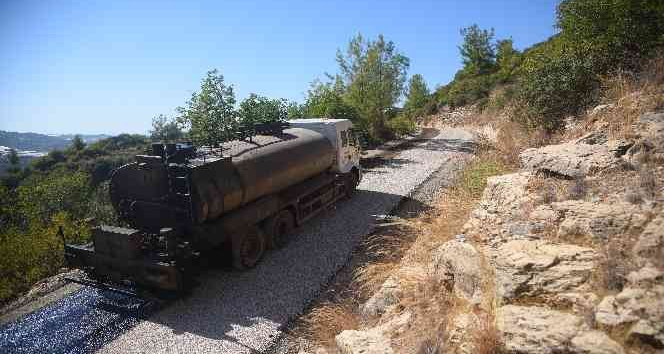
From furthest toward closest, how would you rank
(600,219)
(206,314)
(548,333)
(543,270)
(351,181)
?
(351,181), (206,314), (600,219), (543,270), (548,333)

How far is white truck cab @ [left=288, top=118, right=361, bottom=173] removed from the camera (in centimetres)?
1311

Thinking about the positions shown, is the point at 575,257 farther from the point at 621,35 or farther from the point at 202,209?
the point at 621,35

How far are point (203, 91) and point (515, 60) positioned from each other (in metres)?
38.6

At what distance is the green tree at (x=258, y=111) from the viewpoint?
22.7 meters

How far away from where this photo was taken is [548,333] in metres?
3.54

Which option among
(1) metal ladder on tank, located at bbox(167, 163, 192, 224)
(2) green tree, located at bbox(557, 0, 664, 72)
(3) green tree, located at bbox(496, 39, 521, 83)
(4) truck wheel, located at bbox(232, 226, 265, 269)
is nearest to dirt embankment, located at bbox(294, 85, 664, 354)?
(4) truck wheel, located at bbox(232, 226, 265, 269)

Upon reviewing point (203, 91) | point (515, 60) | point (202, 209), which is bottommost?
point (202, 209)

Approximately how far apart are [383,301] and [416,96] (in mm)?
54103

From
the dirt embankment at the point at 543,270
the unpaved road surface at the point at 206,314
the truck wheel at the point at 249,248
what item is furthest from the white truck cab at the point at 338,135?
the dirt embankment at the point at 543,270

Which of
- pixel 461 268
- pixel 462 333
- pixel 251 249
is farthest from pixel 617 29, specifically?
pixel 251 249

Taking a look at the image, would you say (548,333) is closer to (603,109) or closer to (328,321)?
(328,321)

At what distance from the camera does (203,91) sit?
902 inches

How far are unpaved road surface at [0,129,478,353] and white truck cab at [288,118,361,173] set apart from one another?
3.68 m

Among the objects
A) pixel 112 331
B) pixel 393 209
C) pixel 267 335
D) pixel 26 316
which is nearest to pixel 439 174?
pixel 393 209
